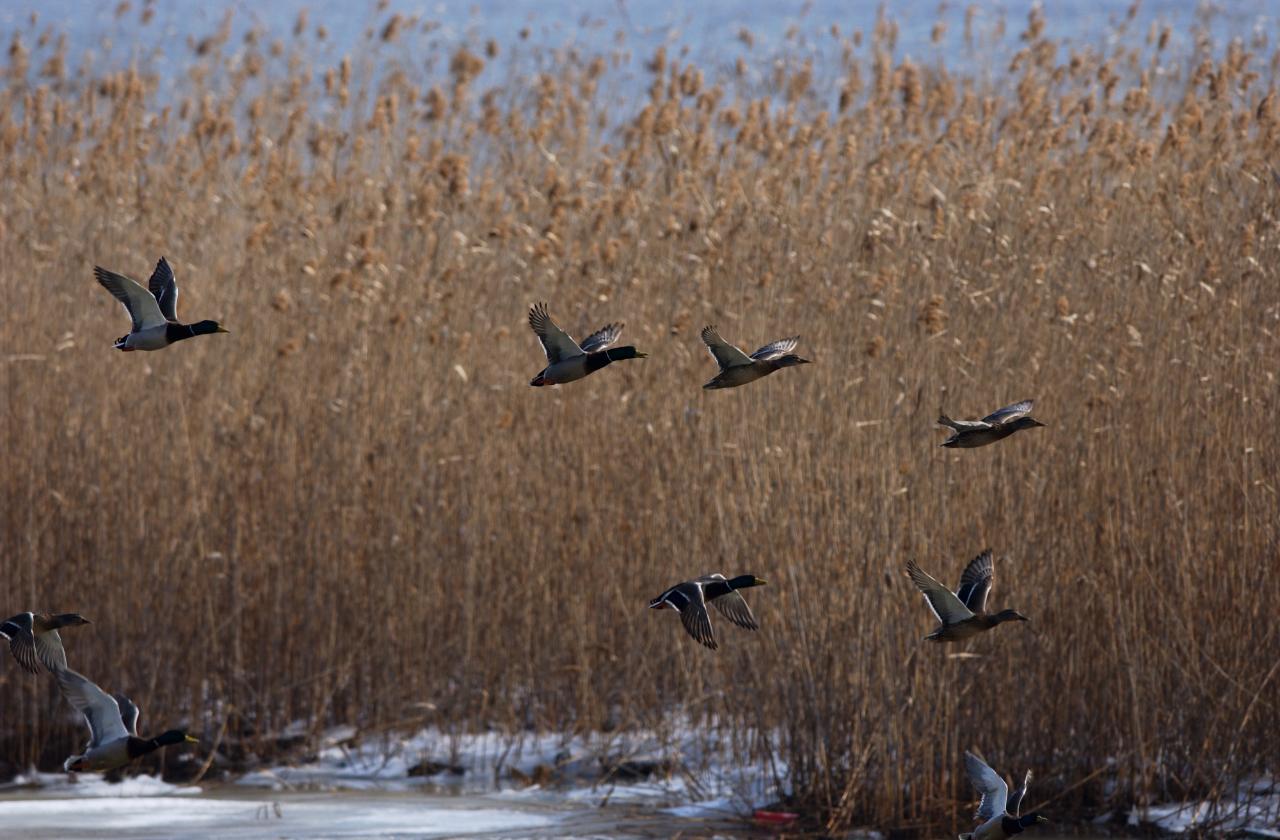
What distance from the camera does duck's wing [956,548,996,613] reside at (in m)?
3.19

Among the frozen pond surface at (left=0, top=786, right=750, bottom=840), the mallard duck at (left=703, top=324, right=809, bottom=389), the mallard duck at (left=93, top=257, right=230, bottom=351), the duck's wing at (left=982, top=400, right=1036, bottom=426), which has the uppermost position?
the mallard duck at (left=93, top=257, right=230, bottom=351)

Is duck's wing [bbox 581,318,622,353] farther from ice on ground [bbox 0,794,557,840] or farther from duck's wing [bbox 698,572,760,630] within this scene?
ice on ground [bbox 0,794,557,840]

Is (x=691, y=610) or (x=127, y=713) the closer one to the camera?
(x=691, y=610)

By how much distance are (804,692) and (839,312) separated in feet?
3.96

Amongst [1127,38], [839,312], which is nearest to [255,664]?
[839,312]

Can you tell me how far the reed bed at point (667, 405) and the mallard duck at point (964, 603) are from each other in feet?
4.42

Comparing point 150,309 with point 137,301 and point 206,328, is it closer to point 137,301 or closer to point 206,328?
point 137,301

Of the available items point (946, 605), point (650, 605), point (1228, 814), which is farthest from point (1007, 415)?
point (1228, 814)

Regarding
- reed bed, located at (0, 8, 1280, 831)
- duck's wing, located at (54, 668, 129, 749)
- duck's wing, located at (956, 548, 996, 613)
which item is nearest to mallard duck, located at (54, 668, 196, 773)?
duck's wing, located at (54, 668, 129, 749)

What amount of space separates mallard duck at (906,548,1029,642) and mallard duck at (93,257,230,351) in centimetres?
138

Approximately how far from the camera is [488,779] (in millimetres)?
5691

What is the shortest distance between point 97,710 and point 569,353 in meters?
1.10

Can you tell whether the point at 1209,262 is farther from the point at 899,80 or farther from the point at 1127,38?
the point at 1127,38

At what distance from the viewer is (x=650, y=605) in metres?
2.94
